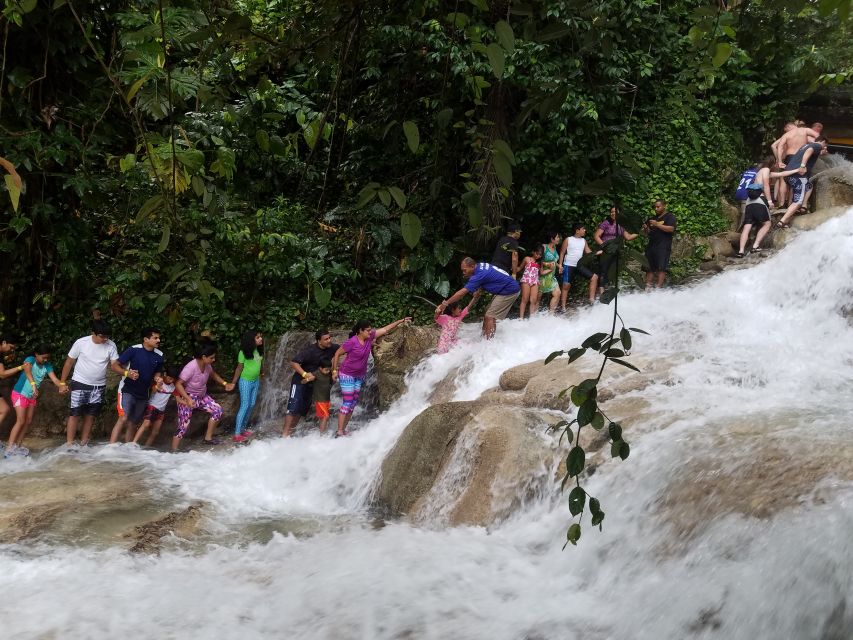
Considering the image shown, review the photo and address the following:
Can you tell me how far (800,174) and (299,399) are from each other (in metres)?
8.73

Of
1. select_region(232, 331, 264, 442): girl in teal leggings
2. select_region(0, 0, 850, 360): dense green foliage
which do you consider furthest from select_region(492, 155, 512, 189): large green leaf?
select_region(232, 331, 264, 442): girl in teal leggings

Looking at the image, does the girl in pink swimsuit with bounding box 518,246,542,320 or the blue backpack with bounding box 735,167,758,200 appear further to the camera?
the blue backpack with bounding box 735,167,758,200

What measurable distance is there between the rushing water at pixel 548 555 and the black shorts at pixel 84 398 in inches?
52.5

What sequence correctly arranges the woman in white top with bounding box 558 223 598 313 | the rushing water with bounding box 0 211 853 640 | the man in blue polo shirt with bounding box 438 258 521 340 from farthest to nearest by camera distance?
the woman in white top with bounding box 558 223 598 313
the man in blue polo shirt with bounding box 438 258 521 340
the rushing water with bounding box 0 211 853 640

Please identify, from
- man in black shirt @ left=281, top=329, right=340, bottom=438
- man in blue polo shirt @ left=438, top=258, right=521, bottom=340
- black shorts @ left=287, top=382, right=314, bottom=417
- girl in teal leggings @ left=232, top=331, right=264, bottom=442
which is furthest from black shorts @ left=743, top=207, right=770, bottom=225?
girl in teal leggings @ left=232, top=331, right=264, bottom=442

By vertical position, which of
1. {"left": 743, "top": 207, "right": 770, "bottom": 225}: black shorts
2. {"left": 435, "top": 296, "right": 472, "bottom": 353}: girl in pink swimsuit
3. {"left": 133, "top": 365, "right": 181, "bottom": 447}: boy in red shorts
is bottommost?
{"left": 133, "top": 365, "right": 181, "bottom": 447}: boy in red shorts

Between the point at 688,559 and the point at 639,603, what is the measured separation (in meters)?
0.34

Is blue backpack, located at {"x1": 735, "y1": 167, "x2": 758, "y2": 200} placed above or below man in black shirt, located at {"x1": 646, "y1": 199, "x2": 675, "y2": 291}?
above

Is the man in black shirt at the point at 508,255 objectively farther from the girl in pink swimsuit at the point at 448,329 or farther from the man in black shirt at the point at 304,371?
the man in black shirt at the point at 304,371

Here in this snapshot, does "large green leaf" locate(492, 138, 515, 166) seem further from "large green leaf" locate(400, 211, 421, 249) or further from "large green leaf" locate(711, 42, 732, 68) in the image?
"large green leaf" locate(711, 42, 732, 68)

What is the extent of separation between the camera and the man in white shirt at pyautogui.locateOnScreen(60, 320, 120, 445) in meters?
8.44

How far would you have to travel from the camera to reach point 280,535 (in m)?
5.71

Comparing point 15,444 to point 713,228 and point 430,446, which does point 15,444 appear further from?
point 713,228

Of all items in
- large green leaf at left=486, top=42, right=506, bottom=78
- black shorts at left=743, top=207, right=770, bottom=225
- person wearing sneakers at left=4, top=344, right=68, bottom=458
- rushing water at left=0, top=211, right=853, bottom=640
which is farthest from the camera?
black shorts at left=743, top=207, right=770, bottom=225
